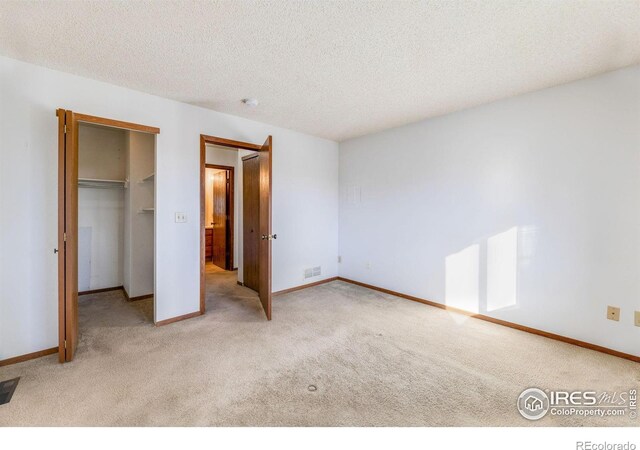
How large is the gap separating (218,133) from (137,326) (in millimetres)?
2326

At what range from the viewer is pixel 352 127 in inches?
159

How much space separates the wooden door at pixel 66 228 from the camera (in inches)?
87.6

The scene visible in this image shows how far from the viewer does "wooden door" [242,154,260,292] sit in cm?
412

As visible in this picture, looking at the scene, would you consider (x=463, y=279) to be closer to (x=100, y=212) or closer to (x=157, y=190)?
(x=157, y=190)

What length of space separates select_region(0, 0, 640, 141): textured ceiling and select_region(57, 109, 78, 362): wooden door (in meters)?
0.59

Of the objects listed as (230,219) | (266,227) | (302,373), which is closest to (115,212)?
(230,219)

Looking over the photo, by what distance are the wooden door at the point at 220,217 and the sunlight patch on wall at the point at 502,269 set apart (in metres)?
4.67

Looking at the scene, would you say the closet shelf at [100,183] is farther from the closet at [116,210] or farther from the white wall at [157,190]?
the white wall at [157,190]

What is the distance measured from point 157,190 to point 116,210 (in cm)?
194

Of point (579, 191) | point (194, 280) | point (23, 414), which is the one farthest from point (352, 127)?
point (23, 414)

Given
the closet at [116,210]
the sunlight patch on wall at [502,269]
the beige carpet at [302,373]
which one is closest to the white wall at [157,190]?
the beige carpet at [302,373]

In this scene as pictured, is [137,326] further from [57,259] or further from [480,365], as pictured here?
[480,365]

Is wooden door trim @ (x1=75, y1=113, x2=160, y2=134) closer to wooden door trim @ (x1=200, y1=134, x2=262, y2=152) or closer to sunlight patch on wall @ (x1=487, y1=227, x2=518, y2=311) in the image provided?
wooden door trim @ (x1=200, y1=134, x2=262, y2=152)

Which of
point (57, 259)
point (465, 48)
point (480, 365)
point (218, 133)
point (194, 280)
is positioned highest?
point (465, 48)
